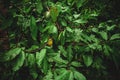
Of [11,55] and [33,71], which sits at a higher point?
[11,55]

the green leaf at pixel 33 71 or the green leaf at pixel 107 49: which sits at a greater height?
the green leaf at pixel 107 49

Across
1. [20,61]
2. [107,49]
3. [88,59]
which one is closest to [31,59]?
[20,61]

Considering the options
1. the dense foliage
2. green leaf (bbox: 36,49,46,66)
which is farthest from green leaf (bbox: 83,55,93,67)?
green leaf (bbox: 36,49,46,66)

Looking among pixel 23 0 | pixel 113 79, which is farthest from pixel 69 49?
pixel 113 79

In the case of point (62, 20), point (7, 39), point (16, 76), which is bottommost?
point (16, 76)

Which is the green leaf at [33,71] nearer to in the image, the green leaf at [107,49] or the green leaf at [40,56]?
the green leaf at [40,56]

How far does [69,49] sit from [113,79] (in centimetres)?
127

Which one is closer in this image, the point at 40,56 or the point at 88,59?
the point at 40,56

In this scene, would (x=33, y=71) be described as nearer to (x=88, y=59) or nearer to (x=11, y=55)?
(x=11, y=55)

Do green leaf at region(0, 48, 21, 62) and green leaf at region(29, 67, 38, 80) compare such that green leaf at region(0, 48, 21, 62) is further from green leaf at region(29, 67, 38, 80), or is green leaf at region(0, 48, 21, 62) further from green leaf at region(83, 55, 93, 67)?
green leaf at region(83, 55, 93, 67)

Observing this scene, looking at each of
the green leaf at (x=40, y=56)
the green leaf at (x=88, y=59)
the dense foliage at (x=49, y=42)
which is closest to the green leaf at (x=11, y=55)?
the dense foliage at (x=49, y=42)

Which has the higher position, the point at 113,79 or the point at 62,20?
the point at 62,20

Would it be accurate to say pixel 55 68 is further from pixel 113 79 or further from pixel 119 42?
pixel 113 79

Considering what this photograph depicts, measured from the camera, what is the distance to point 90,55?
1.57 metres
